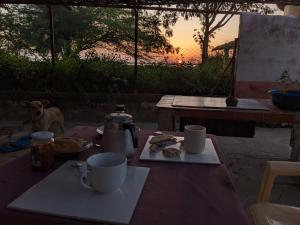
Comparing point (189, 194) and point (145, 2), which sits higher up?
point (145, 2)

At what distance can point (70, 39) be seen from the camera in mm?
6449

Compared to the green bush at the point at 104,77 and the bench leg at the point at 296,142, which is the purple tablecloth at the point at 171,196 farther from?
the green bush at the point at 104,77

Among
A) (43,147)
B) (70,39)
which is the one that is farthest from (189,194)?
(70,39)

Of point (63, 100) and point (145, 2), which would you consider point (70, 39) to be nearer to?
point (63, 100)

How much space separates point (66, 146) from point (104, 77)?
180 inches

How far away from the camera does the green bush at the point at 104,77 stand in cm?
595

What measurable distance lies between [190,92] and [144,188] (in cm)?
494

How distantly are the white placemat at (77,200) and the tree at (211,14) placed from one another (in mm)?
4871

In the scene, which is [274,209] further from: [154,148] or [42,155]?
[42,155]

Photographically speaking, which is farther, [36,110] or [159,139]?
[36,110]

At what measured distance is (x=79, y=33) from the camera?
634 cm

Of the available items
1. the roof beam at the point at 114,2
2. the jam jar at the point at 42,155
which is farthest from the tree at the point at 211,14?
the jam jar at the point at 42,155

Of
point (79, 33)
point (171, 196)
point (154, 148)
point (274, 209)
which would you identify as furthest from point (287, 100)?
point (79, 33)

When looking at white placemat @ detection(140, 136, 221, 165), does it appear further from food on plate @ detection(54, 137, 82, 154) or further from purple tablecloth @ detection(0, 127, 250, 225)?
food on plate @ detection(54, 137, 82, 154)
